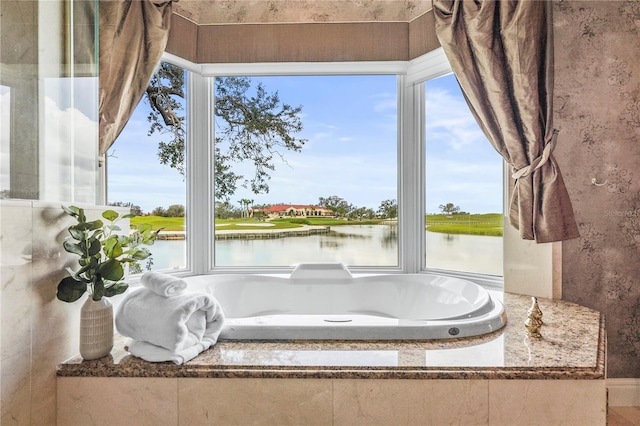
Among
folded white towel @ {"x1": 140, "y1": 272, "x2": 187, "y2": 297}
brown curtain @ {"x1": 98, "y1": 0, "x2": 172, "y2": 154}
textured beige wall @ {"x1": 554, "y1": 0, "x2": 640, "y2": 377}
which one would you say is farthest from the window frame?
folded white towel @ {"x1": 140, "y1": 272, "x2": 187, "y2": 297}

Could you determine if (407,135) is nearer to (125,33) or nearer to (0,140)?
(125,33)

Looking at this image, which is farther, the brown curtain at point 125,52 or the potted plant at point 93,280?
the brown curtain at point 125,52

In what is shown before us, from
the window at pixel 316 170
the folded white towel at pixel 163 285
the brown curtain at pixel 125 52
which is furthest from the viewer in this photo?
the window at pixel 316 170

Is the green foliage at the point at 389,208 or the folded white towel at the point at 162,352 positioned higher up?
the green foliage at the point at 389,208

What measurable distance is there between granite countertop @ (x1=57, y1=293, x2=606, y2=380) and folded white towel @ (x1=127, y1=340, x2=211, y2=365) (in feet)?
0.05

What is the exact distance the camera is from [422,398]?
1.19 meters

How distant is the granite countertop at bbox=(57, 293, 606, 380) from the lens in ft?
3.88

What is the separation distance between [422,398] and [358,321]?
1.26ft

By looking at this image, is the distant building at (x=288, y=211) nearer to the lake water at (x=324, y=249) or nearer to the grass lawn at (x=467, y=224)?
the lake water at (x=324, y=249)

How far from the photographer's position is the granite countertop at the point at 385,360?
118cm

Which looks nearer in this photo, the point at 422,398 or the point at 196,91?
the point at 422,398

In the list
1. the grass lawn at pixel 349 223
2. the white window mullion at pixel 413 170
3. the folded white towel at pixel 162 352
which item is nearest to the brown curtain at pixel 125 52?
the grass lawn at pixel 349 223

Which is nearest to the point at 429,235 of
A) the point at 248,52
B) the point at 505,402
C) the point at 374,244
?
the point at 374,244

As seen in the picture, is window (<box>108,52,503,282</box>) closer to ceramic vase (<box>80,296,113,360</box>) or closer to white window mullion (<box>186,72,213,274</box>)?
white window mullion (<box>186,72,213,274</box>)
